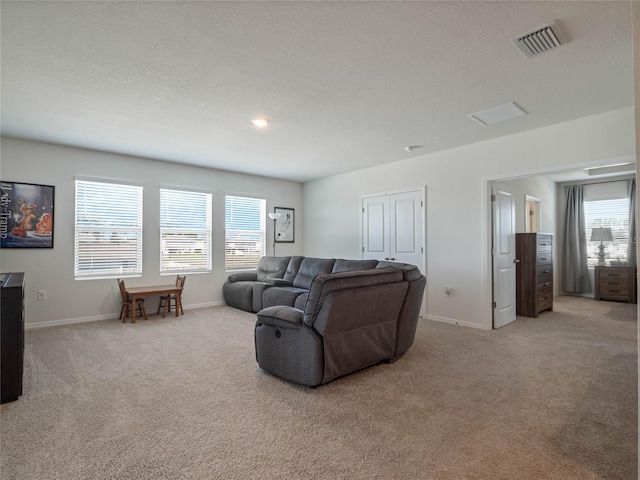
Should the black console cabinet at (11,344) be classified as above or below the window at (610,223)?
below

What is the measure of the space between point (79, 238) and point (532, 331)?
6384 mm

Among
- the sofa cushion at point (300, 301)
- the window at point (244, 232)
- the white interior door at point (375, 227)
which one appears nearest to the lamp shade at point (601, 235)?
the white interior door at point (375, 227)

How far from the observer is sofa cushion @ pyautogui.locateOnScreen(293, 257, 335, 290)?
217 inches

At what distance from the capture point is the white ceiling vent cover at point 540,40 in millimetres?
2180

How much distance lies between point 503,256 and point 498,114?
215 cm

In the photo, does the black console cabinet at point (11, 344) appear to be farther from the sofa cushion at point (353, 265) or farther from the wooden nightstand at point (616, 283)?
the wooden nightstand at point (616, 283)

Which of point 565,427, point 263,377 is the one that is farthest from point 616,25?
point 263,377

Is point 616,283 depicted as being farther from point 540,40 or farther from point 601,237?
point 540,40

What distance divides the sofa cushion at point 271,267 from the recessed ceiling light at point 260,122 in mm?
2805

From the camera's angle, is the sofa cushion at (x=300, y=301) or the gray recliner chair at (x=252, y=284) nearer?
the sofa cushion at (x=300, y=301)

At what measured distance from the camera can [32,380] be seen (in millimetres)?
2754

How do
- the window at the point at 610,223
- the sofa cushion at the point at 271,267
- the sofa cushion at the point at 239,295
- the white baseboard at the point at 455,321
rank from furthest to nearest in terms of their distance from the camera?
1. the window at the point at 610,223
2. the sofa cushion at the point at 271,267
3. the sofa cushion at the point at 239,295
4. the white baseboard at the point at 455,321

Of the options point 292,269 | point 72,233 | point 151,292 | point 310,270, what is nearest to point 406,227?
point 310,270

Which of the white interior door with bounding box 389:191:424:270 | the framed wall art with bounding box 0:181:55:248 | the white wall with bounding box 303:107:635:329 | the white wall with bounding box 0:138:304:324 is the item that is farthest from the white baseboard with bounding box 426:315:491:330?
the framed wall art with bounding box 0:181:55:248
